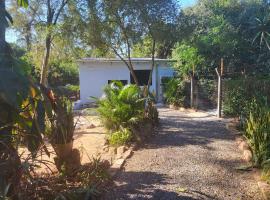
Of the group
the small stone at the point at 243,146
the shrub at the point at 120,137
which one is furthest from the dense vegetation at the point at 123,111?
the small stone at the point at 243,146

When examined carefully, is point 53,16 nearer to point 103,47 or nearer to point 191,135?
point 103,47

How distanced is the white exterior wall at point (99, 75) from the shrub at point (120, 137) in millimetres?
11313

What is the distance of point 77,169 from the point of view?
521 cm

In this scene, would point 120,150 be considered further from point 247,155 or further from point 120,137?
point 247,155

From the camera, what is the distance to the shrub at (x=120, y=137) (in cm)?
746

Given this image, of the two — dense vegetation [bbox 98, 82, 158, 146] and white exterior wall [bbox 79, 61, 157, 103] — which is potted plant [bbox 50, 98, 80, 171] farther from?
white exterior wall [bbox 79, 61, 157, 103]

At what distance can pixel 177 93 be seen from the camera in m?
15.3

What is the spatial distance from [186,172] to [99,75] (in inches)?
566

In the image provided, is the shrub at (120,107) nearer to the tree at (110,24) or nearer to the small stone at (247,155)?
the tree at (110,24)

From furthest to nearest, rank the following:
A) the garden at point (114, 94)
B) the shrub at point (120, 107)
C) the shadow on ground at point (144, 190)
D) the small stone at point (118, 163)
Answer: the shrub at point (120, 107), the small stone at point (118, 163), the shadow on ground at point (144, 190), the garden at point (114, 94)

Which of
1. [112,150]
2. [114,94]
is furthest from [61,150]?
[114,94]

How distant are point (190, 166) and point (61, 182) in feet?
7.11

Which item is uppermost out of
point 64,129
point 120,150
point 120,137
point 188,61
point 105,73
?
point 188,61

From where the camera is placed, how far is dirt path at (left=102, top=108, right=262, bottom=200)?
4.45 metres
